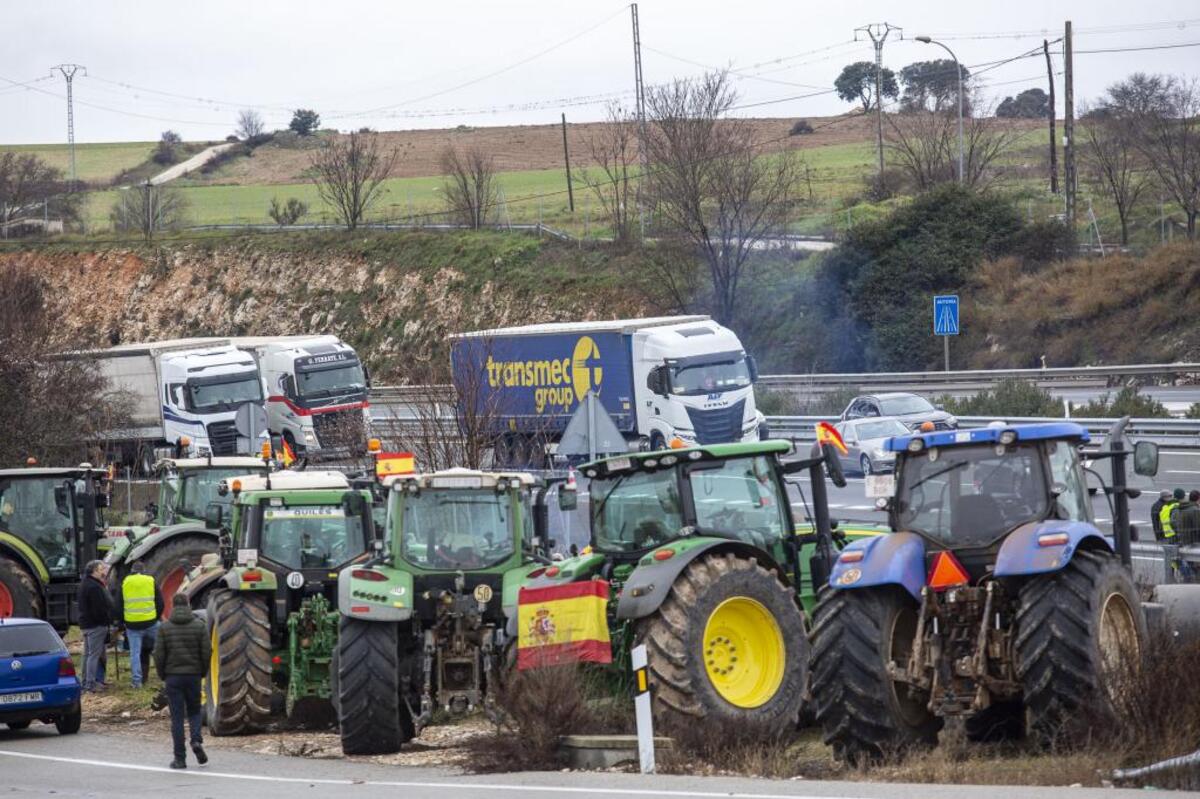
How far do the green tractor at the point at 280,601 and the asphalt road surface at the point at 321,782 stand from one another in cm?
82

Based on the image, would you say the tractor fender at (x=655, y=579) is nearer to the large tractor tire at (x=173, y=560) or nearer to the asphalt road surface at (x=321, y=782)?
the asphalt road surface at (x=321, y=782)

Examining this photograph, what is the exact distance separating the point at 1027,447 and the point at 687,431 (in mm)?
27128

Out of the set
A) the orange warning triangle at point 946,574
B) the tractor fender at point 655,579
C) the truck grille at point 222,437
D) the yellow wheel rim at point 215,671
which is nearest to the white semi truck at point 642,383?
the truck grille at point 222,437

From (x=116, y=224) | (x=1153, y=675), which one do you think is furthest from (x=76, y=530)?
(x=116, y=224)

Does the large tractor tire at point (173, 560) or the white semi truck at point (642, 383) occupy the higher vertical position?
the white semi truck at point (642, 383)

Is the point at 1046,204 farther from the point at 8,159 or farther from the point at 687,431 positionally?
the point at 8,159

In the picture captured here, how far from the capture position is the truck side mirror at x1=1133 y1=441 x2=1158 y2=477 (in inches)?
465

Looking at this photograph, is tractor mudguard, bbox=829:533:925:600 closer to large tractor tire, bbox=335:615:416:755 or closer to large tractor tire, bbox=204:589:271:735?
large tractor tire, bbox=335:615:416:755

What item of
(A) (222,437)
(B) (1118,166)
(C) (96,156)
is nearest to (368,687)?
(A) (222,437)

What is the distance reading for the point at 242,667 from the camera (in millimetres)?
15789

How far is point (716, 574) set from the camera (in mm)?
12547

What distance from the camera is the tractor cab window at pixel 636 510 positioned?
13562mm

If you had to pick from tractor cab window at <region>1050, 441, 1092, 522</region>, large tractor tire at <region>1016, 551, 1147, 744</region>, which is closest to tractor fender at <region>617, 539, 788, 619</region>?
tractor cab window at <region>1050, 441, 1092, 522</region>

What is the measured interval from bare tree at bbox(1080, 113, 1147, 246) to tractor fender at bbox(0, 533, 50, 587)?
4838 centimetres
